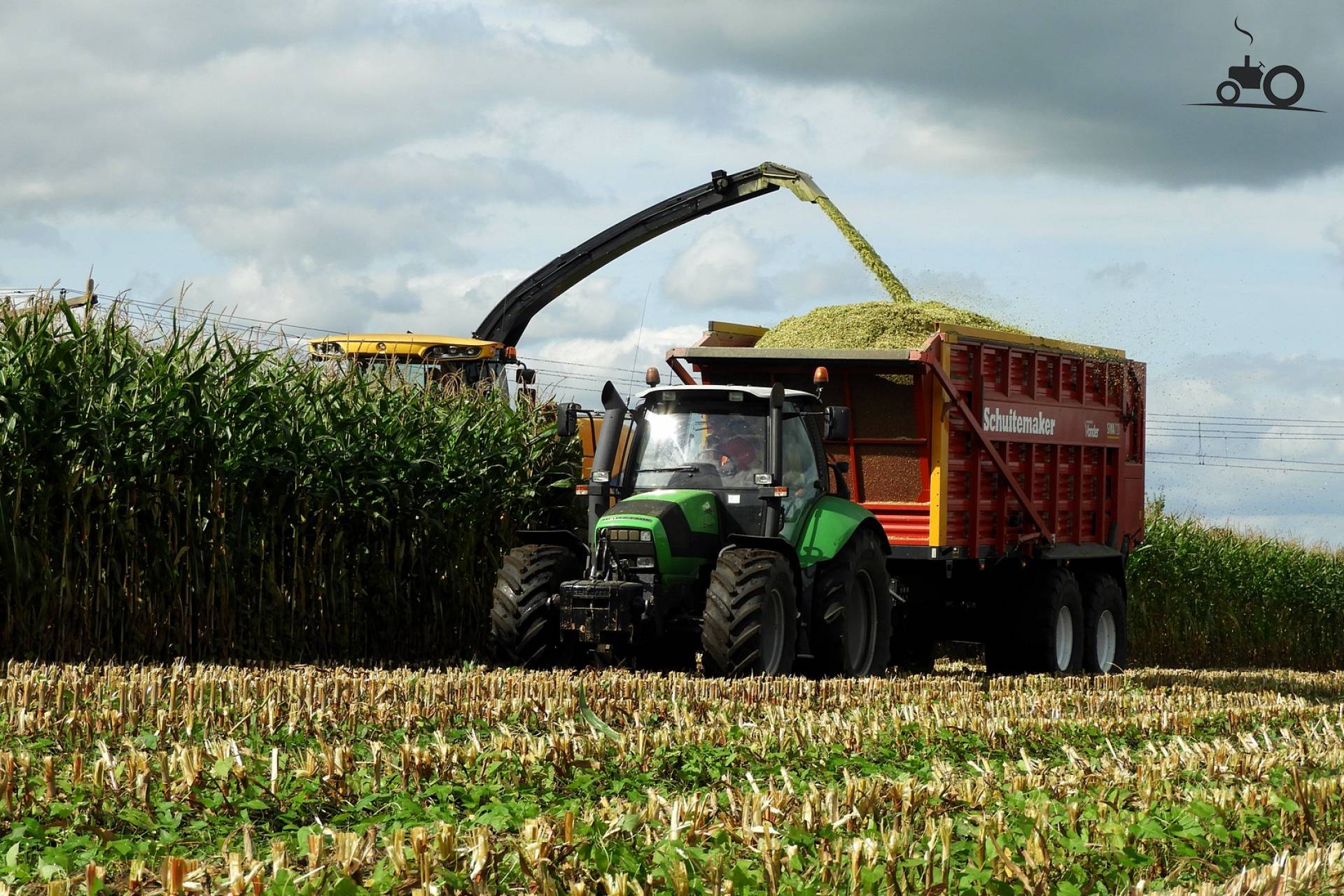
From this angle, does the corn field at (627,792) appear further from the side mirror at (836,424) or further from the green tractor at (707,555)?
the side mirror at (836,424)

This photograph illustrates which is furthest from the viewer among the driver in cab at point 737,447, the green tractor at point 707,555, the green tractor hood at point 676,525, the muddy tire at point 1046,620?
the muddy tire at point 1046,620

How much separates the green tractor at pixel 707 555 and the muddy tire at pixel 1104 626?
4404 mm

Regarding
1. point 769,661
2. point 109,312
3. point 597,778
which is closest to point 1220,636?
point 769,661

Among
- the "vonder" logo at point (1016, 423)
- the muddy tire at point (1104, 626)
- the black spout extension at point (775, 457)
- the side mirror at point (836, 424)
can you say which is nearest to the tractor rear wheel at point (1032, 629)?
the muddy tire at point (1104, 626)

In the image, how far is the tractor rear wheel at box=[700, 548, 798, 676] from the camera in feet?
30.1

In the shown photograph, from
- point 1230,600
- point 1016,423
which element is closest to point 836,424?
point 1016,423

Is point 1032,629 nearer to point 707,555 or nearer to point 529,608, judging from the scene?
point 707,555

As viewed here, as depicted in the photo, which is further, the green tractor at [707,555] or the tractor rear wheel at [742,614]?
the green tractor at [707,555]

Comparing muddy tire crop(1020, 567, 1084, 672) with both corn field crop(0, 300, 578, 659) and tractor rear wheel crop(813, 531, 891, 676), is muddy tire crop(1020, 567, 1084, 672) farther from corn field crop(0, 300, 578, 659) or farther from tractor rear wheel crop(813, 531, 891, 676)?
corn field crop(0, 300, 578, 659)

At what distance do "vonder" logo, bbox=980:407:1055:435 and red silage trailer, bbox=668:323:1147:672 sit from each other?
0.06 feet

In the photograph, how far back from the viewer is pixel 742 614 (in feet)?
30.1

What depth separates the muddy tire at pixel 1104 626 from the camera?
14562 mm

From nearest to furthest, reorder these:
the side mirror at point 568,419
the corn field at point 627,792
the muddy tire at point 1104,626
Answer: the corn field at point 627,792 < the side mirror at point 568,419 < the muddy tire at point 1104,626

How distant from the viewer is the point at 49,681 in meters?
7.94
